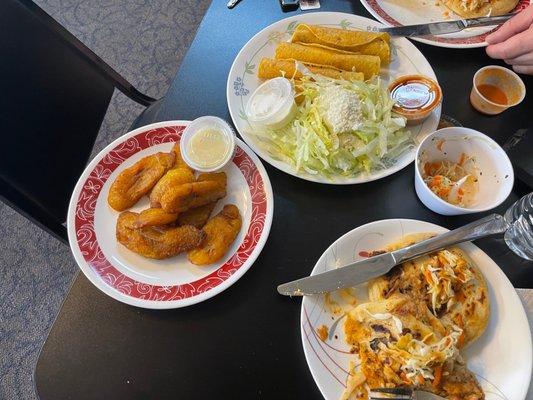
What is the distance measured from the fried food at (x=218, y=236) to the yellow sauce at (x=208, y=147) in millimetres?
169

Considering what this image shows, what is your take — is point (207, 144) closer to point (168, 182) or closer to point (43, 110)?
point (168, 182)

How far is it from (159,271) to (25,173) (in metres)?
0.62

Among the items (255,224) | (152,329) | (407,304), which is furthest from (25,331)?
(407,304)

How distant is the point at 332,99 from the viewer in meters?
1.54

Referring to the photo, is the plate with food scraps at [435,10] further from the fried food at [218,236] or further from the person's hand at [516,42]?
the fried food at [218,236]

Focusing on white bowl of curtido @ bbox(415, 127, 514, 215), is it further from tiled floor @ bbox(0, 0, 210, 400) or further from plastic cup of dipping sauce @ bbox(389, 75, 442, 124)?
tiled floor @ bbox(0, 0, 210, 400)

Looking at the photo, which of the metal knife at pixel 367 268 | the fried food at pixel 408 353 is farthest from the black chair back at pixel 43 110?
the fried food at pixel 408 353

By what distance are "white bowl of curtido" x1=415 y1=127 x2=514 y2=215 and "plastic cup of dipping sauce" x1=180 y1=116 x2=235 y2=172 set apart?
63cm

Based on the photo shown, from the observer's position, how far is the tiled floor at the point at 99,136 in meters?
2.26

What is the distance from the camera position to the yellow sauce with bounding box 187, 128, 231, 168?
4.66 ft

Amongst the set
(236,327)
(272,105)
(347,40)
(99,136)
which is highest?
(347,40)

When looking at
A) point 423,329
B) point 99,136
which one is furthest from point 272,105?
point 99,136

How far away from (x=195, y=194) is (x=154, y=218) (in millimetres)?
147

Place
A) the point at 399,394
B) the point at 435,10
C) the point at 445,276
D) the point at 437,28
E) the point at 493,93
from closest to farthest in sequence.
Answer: the point at 399,394, the point at 445,276, the point at 493,93, the point at 437,28, the point at 435,10
